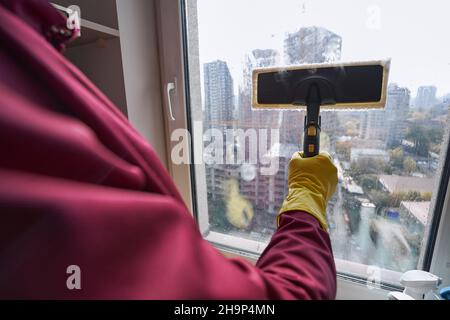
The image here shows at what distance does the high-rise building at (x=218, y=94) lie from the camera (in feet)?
2.36

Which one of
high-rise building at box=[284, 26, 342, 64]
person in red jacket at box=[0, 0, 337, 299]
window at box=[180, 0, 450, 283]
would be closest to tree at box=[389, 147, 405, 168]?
window at box=[180, 0, 450, 283]

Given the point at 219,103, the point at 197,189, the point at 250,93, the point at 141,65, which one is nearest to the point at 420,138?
the point at 250,93

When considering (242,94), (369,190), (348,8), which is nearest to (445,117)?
(369,190)

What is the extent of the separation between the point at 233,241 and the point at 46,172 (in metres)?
0.76

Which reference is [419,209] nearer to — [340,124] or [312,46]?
[340,124]

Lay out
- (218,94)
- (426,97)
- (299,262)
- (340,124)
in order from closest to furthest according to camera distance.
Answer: (299,262) → (426,97) → (340,124) → (218,94)

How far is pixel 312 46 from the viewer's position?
0.60 metres

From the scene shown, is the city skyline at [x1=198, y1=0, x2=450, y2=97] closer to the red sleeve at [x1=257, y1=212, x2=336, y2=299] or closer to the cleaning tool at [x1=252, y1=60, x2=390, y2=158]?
the cleaning tool at [x1=252, y1=60, x2=390, y2=158]

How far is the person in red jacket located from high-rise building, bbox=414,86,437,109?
58cm

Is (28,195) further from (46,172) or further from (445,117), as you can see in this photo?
(445,117)

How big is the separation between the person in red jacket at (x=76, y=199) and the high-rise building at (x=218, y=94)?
52cm

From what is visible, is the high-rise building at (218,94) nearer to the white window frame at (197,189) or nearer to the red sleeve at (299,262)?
the white window frame at (197,189)

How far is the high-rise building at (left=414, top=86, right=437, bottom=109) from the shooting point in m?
0.52

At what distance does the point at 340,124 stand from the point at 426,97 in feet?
0.61
